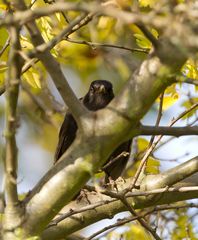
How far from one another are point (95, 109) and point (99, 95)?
17 cm

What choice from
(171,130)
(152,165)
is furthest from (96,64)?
(171,130)

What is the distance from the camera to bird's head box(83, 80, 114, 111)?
562 cm

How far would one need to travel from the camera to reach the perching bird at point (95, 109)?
5270mm

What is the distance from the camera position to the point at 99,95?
5633 millimetres

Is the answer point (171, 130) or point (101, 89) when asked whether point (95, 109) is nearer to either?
point (101, 89)

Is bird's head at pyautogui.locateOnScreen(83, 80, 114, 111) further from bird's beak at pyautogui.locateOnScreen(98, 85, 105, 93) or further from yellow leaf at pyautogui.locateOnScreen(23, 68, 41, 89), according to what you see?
yellow leaf at pyautogui.locateOnScreen(23, 68, 41, 89)

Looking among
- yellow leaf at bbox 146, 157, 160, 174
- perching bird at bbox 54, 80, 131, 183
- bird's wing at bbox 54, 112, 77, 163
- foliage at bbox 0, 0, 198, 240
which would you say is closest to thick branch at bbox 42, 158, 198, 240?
foliage at bbox 0, 0, 198, 240

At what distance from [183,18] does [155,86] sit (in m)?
0.54

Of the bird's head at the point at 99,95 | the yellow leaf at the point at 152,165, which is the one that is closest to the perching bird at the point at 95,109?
the bird's head at the point at 99,95

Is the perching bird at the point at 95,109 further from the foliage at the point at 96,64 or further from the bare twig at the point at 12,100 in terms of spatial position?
the bare twig at the point at 12,100

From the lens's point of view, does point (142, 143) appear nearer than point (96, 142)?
No

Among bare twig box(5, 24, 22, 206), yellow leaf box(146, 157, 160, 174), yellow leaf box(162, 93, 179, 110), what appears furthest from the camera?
yellow leaf box(146, 157, 160, 174)

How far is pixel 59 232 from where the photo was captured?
375 centimetres

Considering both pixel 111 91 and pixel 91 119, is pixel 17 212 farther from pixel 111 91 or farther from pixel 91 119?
pixel 111 91
